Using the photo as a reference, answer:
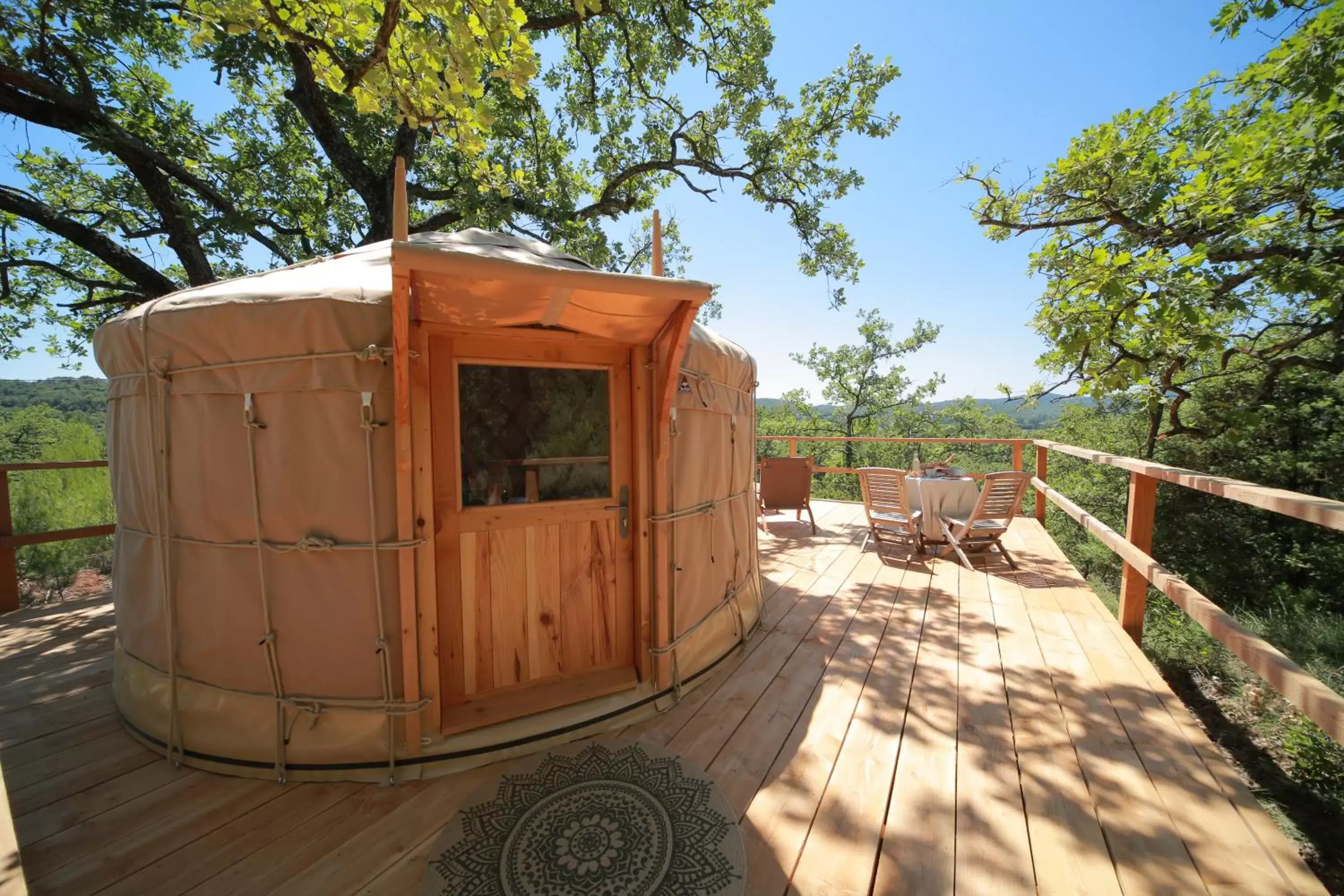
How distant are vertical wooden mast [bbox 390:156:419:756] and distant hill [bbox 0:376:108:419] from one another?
69.1 feet

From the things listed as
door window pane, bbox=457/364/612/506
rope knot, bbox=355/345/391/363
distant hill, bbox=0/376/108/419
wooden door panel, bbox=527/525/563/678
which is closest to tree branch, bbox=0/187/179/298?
rope knot, bbox=355/345/391/363

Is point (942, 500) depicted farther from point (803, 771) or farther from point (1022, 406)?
point (803, 771)

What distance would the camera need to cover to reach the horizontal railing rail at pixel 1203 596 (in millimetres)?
1221

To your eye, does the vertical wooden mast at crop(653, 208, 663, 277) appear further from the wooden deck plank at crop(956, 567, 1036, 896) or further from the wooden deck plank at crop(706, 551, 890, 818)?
the wooden deck plank at crop(956, 567, 1036, 896)

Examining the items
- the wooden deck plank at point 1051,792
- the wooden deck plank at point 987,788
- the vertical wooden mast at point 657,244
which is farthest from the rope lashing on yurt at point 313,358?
the wooden deck plank at point 1051,792

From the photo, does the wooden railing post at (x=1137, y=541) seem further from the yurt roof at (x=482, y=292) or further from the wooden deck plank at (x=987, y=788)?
the yurt roof at (x=482, y=292)

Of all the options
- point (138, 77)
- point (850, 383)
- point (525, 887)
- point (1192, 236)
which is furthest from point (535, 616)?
point (850, 383)

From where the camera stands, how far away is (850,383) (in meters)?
17.1

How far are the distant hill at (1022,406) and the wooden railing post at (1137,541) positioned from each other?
222cm

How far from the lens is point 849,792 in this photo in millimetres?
1757

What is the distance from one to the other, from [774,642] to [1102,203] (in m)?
4.36

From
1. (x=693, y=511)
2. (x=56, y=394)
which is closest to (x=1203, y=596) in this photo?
(x=693, y=511)

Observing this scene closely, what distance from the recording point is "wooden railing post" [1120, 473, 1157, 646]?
102 inches

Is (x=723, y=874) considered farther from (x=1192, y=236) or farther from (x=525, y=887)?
(x=1192, y=236)
